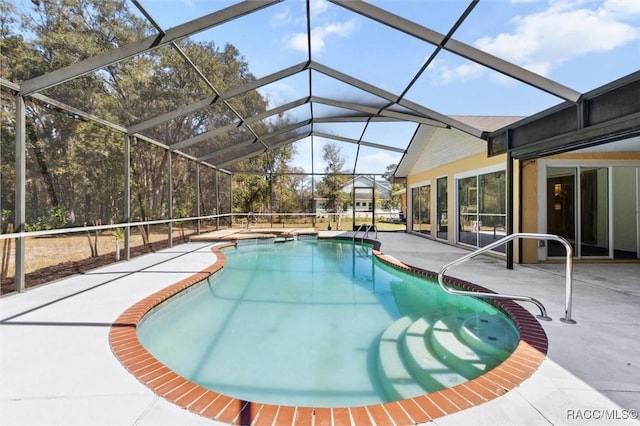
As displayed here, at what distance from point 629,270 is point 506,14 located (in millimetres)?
5351

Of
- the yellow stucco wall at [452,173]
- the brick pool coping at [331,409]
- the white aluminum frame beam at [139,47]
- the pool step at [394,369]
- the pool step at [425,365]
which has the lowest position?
the pool step at [394,369]

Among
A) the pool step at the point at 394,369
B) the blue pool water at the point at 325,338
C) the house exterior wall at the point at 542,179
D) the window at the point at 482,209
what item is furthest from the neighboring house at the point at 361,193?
the pool step at the point at 394,369

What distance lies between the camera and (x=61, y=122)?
205 inches

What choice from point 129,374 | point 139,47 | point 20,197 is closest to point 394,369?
point 129,374

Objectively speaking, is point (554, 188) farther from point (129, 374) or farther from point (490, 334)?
point (129, 374)

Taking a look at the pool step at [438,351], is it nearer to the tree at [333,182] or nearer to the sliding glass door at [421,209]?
the sliding glass door at [421,209]

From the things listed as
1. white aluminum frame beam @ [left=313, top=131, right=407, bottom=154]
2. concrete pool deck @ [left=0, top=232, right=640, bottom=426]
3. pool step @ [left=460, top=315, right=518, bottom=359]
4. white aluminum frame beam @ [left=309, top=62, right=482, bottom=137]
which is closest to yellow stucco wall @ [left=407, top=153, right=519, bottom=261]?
white aluminum frame beam @ [left=309, top=62, right=482, bottom=137]

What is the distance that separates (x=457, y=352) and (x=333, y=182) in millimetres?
14865

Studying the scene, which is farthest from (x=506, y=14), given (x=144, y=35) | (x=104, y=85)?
(x=104, y=85)

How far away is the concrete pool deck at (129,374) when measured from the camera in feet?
5.85

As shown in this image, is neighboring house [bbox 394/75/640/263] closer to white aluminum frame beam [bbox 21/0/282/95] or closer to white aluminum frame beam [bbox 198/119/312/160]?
white aluminum frame beam [bbox 21/0/282/95]

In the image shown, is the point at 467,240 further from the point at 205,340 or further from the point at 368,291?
the point at 205,340

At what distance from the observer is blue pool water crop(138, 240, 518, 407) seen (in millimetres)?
2641

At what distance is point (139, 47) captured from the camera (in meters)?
4.39
